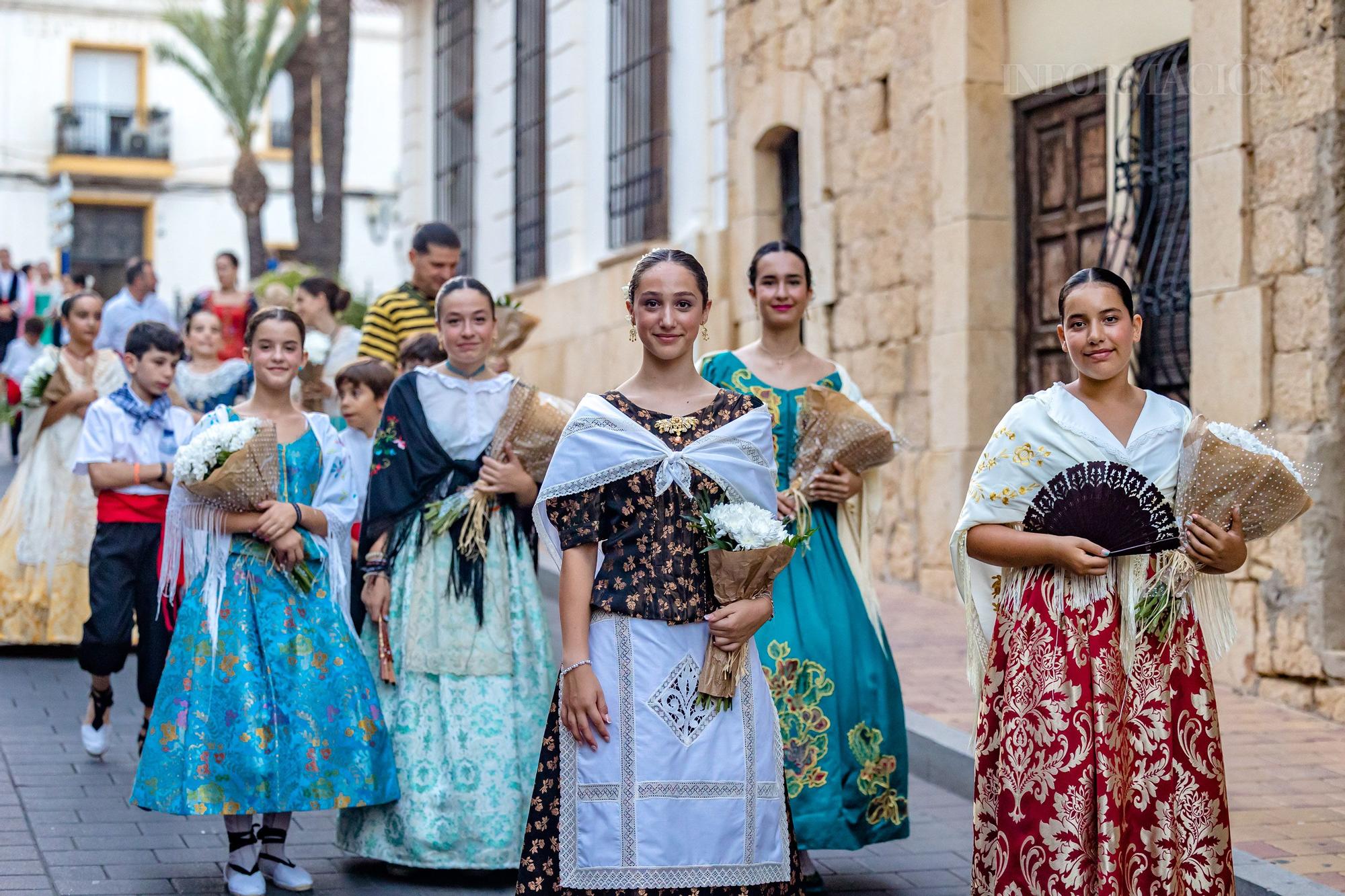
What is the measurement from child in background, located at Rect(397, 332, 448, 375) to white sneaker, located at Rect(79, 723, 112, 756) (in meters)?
2.02

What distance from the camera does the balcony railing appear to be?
4444 cm

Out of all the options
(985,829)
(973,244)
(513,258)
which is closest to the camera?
(985,829)

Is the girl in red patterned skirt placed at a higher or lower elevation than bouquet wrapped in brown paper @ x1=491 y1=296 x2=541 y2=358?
lower

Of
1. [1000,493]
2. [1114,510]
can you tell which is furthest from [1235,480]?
[1000,493]

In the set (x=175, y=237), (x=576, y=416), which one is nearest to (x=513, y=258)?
(x=576, y=416)

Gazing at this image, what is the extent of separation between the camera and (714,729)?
4.02 meters

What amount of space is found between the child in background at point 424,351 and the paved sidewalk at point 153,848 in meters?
1.81

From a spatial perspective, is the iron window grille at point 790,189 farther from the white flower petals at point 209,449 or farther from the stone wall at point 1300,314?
the white flower petals at point 209,449

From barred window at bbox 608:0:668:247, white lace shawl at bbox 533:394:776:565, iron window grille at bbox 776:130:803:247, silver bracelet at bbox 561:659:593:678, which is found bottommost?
silver bracelet at bbox 561:659:593:678

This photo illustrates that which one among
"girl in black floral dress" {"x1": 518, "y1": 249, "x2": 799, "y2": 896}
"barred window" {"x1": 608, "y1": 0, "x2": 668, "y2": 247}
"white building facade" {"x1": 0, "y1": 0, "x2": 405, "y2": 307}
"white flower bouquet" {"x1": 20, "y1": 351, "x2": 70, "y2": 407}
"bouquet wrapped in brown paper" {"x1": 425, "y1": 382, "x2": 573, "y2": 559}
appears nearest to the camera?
"girl in black floral dress" {"x1": 518, "y1": 249, "x2": 799, "y2": 896}

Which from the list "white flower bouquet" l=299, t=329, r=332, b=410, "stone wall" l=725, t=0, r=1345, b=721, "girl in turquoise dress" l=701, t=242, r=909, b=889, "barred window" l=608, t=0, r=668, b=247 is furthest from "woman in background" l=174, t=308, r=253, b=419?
"barred window" l=608, t=0, r=668, b=247

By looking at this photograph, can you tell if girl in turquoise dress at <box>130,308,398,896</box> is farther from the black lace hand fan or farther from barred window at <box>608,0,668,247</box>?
barred window at <box>608,0,668,247</box>

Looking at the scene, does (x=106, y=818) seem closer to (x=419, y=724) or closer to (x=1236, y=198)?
(x=419, y=724)

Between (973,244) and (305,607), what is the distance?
6.20 meters
